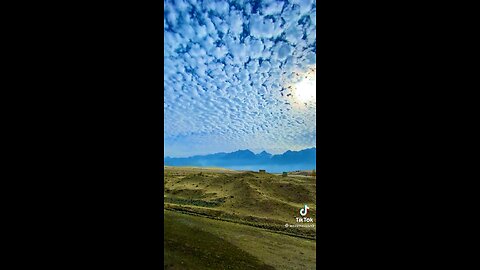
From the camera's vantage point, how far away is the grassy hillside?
3.62m

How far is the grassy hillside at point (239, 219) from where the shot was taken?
3619mm

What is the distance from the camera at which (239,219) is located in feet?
19.5
